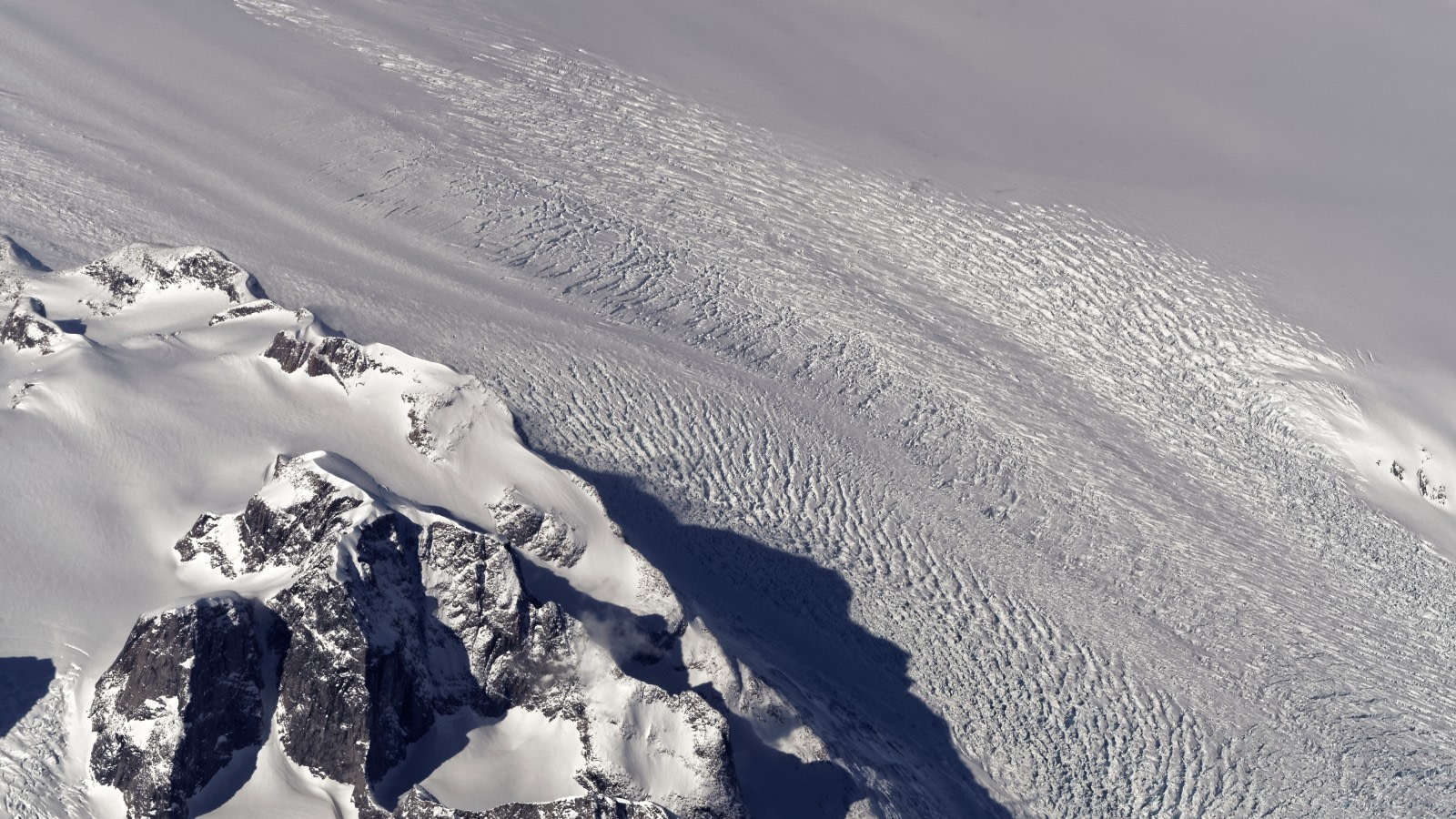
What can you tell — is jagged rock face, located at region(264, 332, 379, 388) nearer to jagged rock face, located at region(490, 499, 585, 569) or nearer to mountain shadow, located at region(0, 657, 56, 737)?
jagged rock face, located at region(490, 499, 585, 569)

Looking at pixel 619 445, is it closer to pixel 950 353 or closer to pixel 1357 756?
pixel 950 353

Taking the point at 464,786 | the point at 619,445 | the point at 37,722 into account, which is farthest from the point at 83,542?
the point at 619,445

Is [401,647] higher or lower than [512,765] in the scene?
higher

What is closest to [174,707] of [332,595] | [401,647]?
[332,595]

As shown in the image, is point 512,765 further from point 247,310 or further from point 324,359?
point 247,310

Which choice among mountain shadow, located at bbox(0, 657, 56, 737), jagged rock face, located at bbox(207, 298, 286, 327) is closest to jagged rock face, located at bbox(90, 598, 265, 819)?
mountain shadow, located at bbox(0, 657, 56, 737)

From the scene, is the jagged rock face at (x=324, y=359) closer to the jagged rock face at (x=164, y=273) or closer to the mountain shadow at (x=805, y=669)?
the jagged rock face at (x=164, y=273)

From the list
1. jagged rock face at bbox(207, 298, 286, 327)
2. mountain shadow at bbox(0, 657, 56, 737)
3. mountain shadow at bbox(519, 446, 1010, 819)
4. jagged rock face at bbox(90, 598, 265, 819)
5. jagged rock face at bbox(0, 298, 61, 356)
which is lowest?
mountain shadow at bbox(0, 657, 56, 737)
